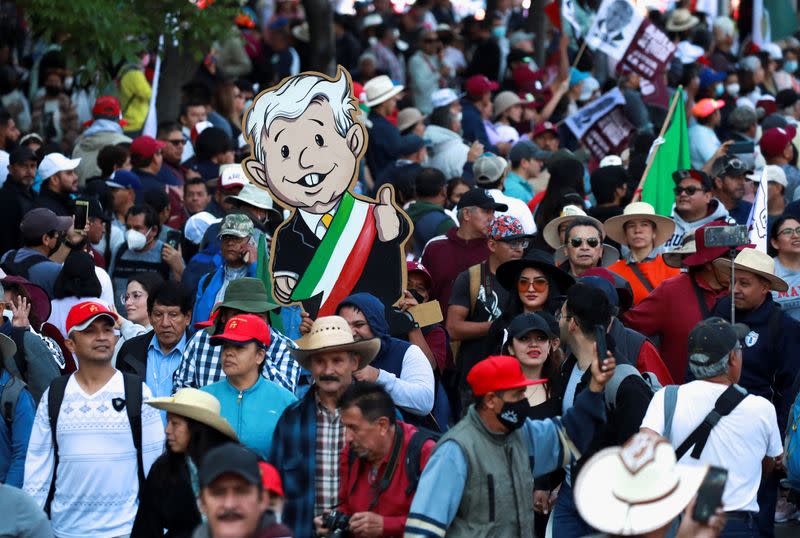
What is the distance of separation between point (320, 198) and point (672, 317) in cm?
224

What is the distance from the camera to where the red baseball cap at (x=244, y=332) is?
24.5ft

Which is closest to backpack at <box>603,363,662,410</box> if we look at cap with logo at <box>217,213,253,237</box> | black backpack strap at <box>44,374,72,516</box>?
black backpack strap at <box>44,374,72,516</box>

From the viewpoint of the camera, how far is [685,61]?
70.7ft

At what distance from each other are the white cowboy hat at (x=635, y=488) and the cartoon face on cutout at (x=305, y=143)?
4246mm

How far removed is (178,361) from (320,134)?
1622mm

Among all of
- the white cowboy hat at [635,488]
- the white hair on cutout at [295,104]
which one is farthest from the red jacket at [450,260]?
the white cowboy hat at [635,488]

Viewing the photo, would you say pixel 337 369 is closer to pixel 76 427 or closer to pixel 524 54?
pixel 76 427

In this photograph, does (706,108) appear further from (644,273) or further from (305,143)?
(305,143)

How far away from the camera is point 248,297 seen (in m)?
8.62

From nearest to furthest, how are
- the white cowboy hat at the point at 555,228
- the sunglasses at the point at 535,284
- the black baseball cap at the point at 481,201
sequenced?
the sunglasses at the point at 535,284 < the black baseball cap at the point at 481,201 < the white cowboy hat at the point at 555,228

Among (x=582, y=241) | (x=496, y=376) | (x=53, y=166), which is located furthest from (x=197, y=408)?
(x=53, y=166)

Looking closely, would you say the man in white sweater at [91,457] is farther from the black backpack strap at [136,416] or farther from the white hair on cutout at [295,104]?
the white hair on cutout at [295,104]

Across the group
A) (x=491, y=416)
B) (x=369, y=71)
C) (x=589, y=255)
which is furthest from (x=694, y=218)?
(x=369, y=71)

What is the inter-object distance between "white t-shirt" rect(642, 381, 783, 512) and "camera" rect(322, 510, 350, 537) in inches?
58.4
